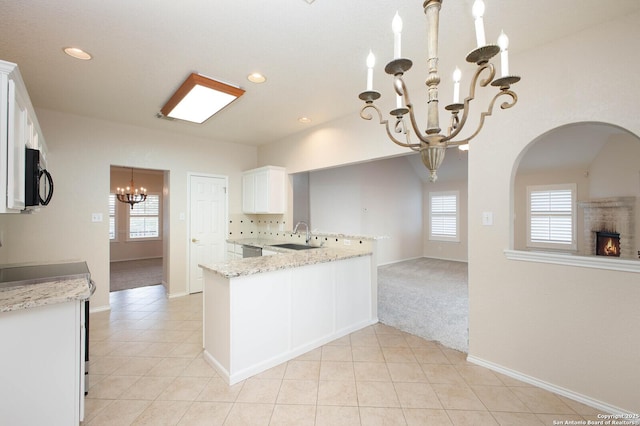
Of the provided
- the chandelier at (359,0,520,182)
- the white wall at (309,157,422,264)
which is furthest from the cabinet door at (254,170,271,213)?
the chandelier at (359,0,520,182)

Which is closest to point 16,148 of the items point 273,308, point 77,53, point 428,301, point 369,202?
point 77,53

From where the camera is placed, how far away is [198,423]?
1.72m

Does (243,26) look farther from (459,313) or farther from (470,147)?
(459,313)

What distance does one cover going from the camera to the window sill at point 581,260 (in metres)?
1.76

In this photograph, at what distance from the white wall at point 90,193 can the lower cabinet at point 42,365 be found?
232 centimetres

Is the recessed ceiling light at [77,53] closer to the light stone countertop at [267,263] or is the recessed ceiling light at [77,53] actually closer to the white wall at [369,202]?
the light stone countertop at [267,263]

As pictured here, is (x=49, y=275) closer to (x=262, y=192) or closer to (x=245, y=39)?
(x=245, y=39)

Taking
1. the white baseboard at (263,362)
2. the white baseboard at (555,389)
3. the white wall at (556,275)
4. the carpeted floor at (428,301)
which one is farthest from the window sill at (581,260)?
the white baseboard at (263,362)

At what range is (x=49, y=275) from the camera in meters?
1.94

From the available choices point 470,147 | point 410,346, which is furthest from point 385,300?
point 470,147

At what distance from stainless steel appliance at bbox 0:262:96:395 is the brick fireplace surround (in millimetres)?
A: 6277

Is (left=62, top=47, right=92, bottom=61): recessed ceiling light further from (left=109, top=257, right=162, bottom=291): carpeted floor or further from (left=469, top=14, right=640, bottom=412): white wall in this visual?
(left=109, top=257, right=162, bottom=291): carpeted floor

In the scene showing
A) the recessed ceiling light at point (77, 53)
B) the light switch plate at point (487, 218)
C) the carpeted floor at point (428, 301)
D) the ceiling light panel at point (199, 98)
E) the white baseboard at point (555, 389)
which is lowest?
the carpeted floor at point (428, 301)

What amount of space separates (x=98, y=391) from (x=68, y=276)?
89cm
